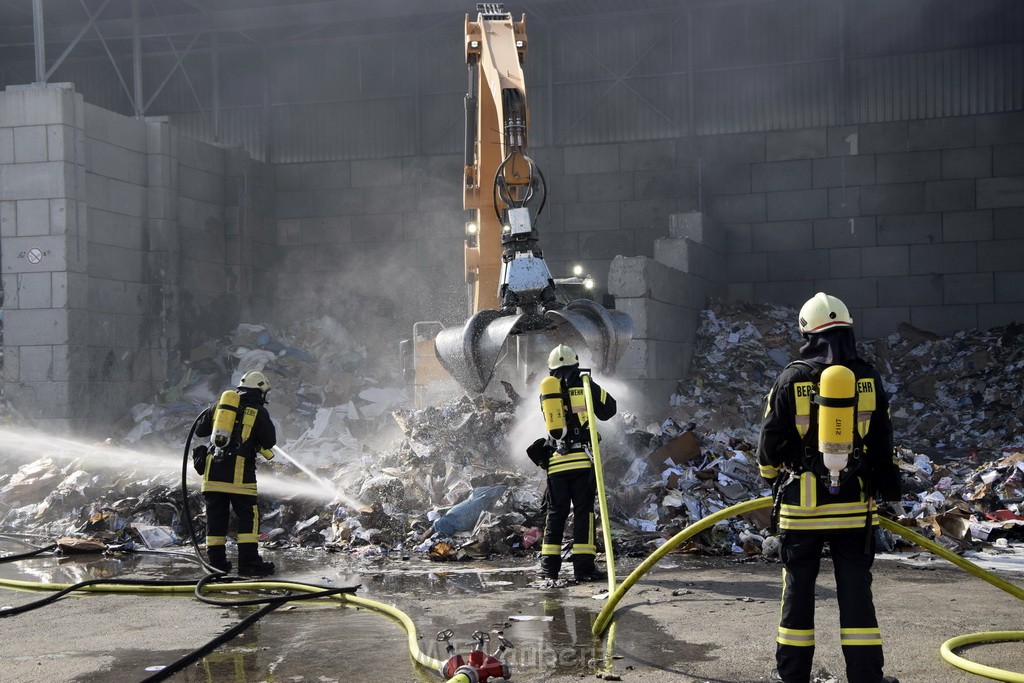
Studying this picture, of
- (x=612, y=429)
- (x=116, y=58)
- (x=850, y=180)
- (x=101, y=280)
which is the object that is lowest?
(x=612, y=429)

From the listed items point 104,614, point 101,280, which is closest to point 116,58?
point 101,280

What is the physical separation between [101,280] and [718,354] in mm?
9256

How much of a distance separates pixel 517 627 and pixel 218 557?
3.18 metres

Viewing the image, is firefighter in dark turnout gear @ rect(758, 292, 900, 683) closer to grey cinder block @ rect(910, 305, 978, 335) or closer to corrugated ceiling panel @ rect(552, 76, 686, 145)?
grey cinder block @ rect(910, 305, 978, 335)

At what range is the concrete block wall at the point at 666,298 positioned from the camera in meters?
13.4

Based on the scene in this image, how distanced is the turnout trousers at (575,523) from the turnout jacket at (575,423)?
0.06 metres

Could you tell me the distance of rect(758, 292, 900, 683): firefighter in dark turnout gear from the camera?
4.30m

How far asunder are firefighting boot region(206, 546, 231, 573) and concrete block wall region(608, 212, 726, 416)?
249 inches

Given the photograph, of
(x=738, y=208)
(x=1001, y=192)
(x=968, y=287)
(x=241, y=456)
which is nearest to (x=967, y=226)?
(x=1001, y=192)

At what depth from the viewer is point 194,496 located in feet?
36.1

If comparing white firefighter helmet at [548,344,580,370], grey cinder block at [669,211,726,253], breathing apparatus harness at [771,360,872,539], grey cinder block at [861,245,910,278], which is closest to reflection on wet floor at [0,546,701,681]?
breathing apparatus harness at [771,360,872,539]

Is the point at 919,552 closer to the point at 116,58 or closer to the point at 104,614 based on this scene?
the point at 104,614

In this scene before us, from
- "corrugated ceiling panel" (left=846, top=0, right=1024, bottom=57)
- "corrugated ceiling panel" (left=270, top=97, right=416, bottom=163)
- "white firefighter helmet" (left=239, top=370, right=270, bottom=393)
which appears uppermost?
"corrugated ceiling panel" (left=846, top=0, right=1024, bottom=57)

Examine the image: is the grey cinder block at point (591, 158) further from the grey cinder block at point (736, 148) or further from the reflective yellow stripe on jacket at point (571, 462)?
the reflective yellow stripe on jacket at point (571, 462)
